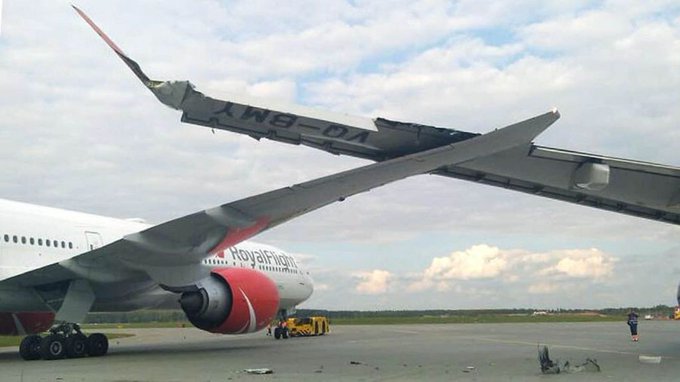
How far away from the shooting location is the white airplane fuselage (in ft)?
49.9

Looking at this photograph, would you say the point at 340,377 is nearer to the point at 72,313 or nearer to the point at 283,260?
the point at 72,313

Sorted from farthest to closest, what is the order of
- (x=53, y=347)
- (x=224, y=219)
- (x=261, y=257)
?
(x=261, y=257), (x=53, y=347), (x=224, y=219)

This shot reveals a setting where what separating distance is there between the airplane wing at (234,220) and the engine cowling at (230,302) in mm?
976

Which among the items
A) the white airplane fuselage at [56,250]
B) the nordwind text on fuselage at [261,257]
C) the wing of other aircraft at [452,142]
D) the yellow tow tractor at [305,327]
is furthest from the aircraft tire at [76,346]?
the yellow tow tractor at [305,327]

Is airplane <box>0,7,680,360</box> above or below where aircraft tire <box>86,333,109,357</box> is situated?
above

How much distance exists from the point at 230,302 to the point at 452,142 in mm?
7596

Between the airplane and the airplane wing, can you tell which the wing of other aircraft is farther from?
the airplane wing

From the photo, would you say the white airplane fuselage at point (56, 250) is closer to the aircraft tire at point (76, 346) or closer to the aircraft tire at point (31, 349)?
the aircraft tire at point (31, 349)

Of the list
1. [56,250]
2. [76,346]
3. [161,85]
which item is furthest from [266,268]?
[161,85]

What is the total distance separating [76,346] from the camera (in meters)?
15.4

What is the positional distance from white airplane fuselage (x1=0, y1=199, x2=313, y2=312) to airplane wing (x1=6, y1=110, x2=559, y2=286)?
492mm

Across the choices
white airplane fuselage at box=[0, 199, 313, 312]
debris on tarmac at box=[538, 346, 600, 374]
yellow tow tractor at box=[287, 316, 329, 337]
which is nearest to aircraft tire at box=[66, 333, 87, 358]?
white airplane fuselage at box=[0, 199, 313, 312]

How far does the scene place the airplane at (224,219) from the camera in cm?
1094

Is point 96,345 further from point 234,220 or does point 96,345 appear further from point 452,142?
point 452,142
